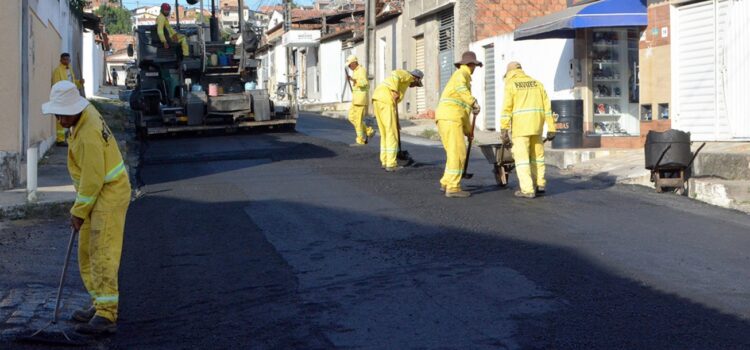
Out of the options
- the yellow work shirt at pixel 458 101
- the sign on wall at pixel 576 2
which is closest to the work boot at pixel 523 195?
the yellow work shirt at pixel 458 101

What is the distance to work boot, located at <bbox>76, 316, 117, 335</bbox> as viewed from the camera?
232 inches

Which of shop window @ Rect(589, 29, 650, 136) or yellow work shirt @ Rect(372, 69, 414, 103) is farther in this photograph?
shop window @ Rect(589, 29, 650, 136)

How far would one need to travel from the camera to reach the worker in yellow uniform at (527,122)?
11.3 m

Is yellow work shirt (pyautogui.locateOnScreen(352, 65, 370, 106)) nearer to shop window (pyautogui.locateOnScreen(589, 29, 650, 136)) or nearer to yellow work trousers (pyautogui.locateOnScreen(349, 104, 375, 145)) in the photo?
yellow work trousers (pyautogui.locateOnScreen(349, 104, 375, 145))

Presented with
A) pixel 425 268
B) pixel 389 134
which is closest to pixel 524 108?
→ pixel 389 134

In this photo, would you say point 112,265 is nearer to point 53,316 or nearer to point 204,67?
point 53,316

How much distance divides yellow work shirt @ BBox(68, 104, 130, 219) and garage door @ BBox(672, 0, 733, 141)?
1163 centimetres

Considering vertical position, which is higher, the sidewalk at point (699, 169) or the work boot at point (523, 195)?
the sidewalk at point (699, 169)

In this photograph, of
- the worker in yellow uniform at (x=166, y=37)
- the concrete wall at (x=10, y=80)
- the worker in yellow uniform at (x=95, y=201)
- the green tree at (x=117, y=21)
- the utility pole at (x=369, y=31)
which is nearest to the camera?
the worker in yellow uniform at (x=95, y=201)

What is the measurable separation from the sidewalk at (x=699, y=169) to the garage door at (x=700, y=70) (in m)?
0.59

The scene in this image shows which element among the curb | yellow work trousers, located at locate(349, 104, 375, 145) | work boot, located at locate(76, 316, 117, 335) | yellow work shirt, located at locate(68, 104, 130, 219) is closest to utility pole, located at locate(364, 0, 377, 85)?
yellow work trousers, located at locate(349, 104, 375, 145)

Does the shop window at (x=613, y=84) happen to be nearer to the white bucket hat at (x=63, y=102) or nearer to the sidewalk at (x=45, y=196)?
the sidewalk at (x=45, y=196)

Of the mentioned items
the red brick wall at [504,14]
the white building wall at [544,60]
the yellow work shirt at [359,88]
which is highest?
the red brick wall at [504,14]

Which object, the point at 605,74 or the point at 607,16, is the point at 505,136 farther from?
the point at 605,74
